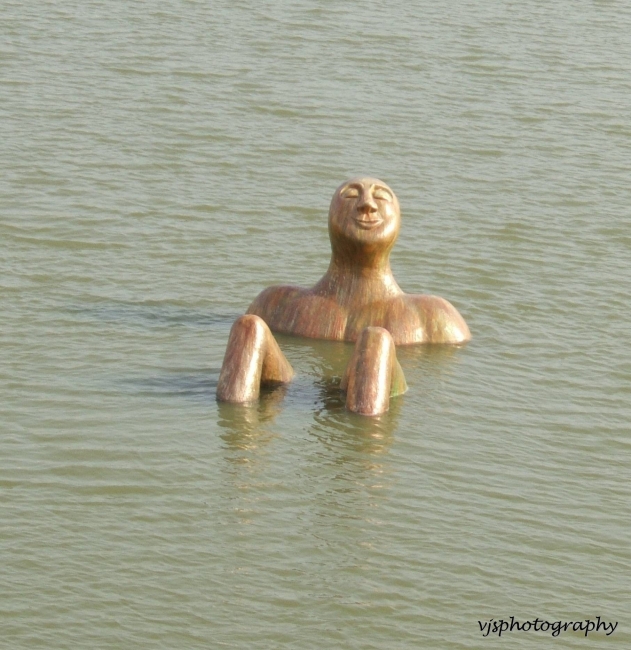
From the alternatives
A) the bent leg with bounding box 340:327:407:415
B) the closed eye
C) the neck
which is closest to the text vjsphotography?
the bent leg with bounding box 340:327:407:415

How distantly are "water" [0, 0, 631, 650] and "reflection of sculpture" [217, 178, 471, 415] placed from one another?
0.16m

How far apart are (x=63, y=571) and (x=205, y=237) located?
692 cm

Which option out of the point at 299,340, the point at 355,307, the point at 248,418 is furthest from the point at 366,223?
the point at 248,418

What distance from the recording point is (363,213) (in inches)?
A: 511

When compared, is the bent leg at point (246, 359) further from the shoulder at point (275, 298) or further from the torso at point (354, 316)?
the shoulder at point (275, 298)

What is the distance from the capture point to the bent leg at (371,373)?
1180 cm

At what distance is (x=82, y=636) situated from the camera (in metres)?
8.99

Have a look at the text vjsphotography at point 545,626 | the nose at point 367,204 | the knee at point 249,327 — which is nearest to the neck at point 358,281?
the nose at point 367,204

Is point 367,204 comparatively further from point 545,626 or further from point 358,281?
point 545,626

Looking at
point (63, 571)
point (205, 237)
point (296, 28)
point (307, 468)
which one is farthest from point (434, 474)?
point (296, 28)

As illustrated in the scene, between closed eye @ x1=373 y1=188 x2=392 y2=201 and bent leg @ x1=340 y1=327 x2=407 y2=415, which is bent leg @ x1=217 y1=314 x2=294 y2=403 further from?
closed eye @ x1=373 y1=188 x2=392 y2=201

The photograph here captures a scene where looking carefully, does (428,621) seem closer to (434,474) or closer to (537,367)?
(434,474)

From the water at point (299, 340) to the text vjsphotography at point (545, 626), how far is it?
0.16ft

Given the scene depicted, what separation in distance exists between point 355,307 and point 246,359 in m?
1.64
